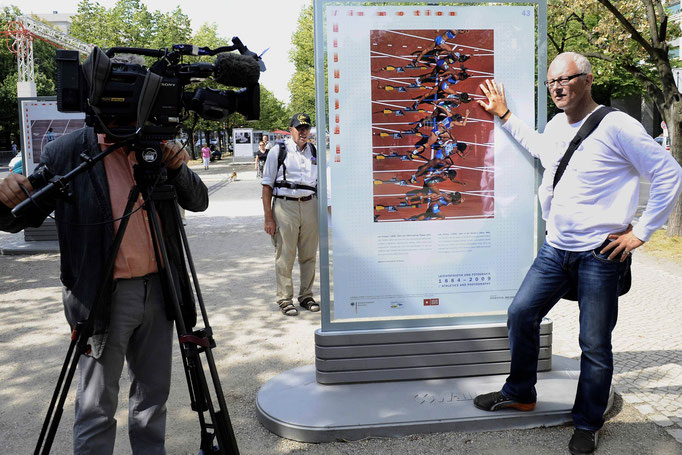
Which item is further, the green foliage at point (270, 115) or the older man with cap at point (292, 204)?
the green foliage at point (270, 115)

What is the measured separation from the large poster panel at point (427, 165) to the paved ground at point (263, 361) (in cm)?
90

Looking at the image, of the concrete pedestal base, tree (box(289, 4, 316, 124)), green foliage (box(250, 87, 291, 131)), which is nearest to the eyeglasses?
the concrete pedestal base

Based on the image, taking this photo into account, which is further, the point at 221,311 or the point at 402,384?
the point at 221,311

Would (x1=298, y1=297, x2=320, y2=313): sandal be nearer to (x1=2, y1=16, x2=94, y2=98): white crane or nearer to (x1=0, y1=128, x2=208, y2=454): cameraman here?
(x1=0, y1=128, x2=208, y2=454): cameraman

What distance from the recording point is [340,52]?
396cm

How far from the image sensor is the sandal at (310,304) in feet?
21.5

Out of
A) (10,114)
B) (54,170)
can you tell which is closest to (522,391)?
(54,170)

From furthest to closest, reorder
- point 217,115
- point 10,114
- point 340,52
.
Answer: point 10,114
point 340,52
point 217,115

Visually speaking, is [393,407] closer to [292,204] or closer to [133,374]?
[133,374]

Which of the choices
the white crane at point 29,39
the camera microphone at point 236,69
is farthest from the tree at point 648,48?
the white crane at point 29,39

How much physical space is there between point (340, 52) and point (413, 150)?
75cm

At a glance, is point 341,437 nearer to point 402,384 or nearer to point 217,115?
point 402,384

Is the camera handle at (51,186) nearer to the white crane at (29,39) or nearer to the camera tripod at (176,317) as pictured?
the camera tripod at (176,317)

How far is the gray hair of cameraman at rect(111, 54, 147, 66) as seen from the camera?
101 inches
